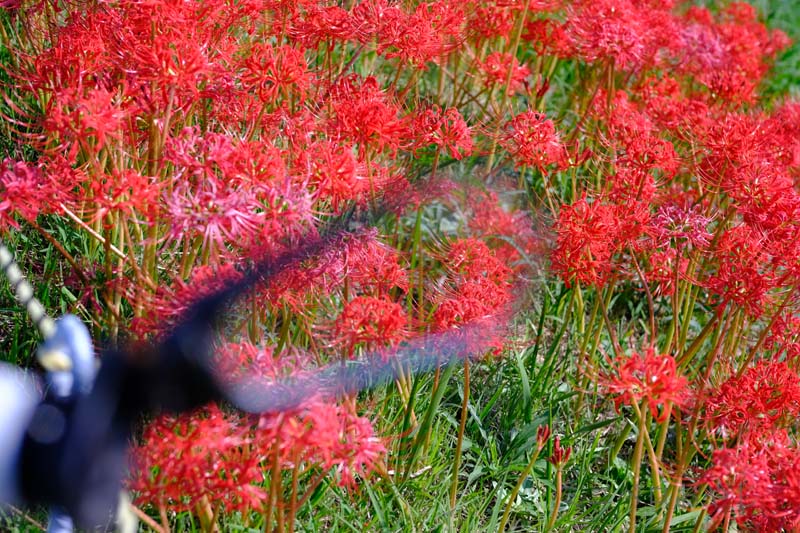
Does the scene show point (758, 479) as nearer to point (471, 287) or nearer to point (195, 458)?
point (471, 287)

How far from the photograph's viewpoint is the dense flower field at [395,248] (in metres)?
1.17

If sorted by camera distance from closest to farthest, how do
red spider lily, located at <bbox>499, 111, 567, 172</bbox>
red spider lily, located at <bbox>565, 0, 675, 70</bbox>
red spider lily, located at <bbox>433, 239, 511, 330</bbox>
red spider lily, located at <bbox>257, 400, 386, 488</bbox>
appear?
red spider lily, located at <bbox>257, 400, 386, 488</bbox>, red spider lily, located at <bbox>433, 239, 511, 330</bbox>, red spider lily, located at <bbox>499, 111, 567, 172</bbox>, red spider lily, located at <bbox>565, 0, 675, 70</bbox>

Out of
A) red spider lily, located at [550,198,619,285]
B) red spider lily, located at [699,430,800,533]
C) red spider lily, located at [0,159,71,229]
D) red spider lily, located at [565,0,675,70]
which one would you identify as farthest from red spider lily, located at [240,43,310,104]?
red spider lily, located at [699,430,800,533]

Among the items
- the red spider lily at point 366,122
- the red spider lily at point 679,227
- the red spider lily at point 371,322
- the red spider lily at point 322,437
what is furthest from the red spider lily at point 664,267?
the red spider lily at point 322,437

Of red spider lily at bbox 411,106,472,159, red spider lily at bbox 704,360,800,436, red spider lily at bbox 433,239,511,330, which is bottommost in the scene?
red spider lily at bbox 704,360,800,436

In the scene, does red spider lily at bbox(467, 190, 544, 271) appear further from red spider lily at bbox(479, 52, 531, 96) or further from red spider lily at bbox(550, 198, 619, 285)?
red spider lily at bbox(479, 52, 531, 96)

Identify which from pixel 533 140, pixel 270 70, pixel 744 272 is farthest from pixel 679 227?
pixel 270 70

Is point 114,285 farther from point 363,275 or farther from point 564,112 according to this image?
point 564,112

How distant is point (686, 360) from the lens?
1727mm

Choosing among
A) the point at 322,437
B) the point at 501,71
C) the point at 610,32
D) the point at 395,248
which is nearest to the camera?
the point at 322,437

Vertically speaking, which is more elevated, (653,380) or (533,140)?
(533,140)

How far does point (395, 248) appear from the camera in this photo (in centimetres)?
168

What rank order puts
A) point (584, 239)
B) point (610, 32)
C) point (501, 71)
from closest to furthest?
point (584, 239) → point (610, 32) → point (501, 71)

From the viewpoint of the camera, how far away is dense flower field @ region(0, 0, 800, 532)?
1.17m
